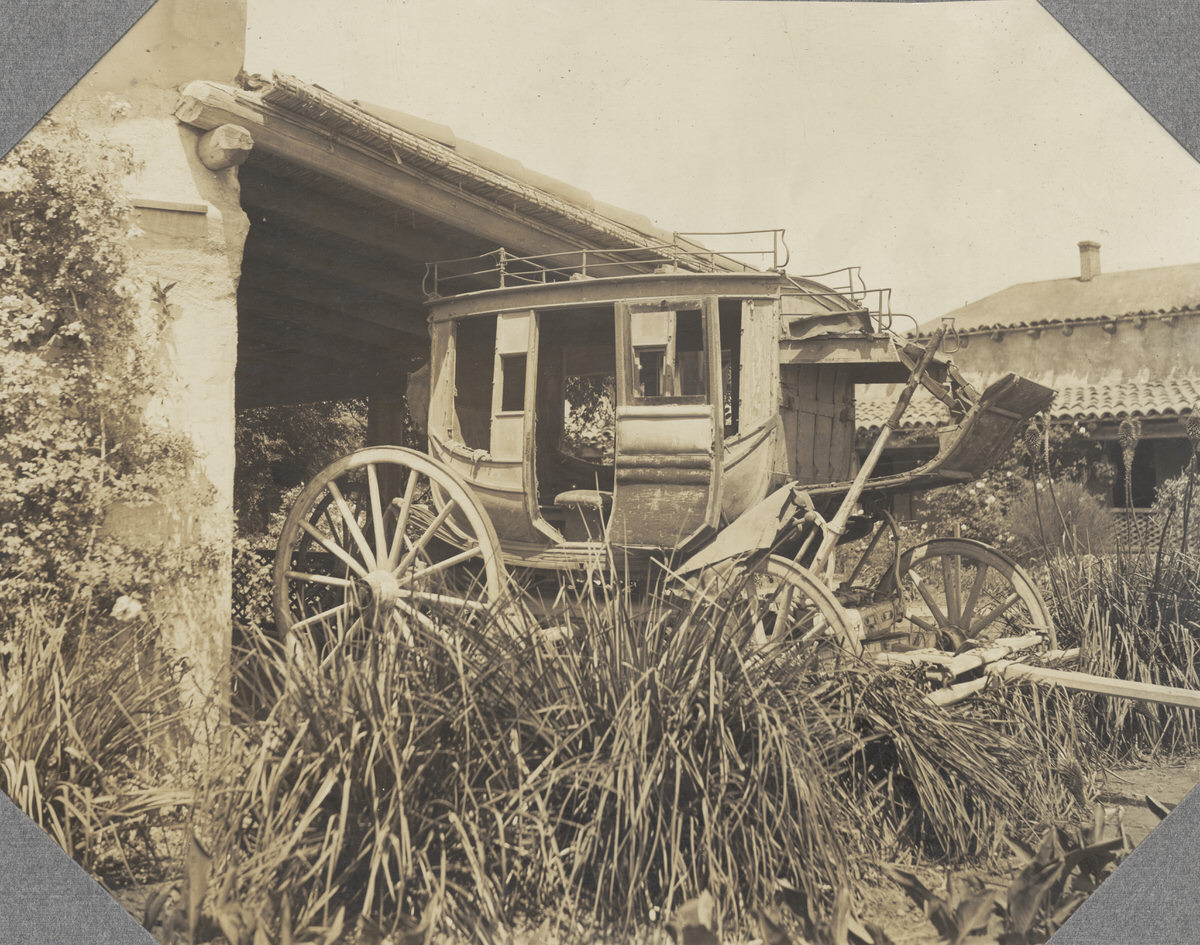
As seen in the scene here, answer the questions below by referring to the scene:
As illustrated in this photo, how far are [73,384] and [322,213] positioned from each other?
4.04ft

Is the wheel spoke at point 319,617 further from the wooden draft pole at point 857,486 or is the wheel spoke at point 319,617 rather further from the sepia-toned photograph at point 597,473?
the wooden draft pole at point 857,486

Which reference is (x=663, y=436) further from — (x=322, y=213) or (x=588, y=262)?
(x=322, y=213)

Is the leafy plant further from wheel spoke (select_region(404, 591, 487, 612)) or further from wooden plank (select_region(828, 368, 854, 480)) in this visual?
wooden plank (select_region(828, 368, 854, 480))

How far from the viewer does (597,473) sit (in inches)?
184

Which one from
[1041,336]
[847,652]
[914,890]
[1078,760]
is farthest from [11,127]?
[1078,760]

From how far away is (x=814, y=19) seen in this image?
3396mm

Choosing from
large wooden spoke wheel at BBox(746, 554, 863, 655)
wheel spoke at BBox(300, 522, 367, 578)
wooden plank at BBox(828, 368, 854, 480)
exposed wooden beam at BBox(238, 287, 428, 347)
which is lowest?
large wooden spoke wheel at BBox(746, 554, 863, 655)

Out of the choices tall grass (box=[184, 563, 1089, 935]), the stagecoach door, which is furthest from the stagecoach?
tall grass (box=[184, 563, 1089, 935])

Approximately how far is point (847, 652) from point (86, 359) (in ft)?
8.32

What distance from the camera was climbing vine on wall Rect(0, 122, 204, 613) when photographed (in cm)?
284

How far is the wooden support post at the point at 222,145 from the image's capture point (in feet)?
10.5

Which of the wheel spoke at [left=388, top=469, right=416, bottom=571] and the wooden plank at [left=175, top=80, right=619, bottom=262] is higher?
the wooden plank at [left=175, top=80, right=619, bottom=262]

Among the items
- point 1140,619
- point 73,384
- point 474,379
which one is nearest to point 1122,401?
point 1140,619

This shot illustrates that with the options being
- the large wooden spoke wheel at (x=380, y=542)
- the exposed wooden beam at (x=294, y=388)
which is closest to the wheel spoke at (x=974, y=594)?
the large wooden spoke wheel at (x=380, y=542)
